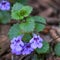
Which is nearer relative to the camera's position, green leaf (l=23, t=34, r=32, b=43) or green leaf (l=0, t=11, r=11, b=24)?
green leaf (l=23, t=34, r=32, b=43)

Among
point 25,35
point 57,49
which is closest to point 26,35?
point 25,35

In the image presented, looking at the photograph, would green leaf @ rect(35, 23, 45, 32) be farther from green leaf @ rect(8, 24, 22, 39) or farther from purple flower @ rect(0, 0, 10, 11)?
purple flower @ rect(0, 0, 10, 11)

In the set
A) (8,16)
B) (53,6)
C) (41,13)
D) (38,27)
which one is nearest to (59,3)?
(53,6)

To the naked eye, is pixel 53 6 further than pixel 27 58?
Yes

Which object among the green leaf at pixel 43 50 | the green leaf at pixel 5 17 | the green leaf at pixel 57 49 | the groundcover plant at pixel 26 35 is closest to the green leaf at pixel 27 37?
the groundcover plant at pixel 26 35

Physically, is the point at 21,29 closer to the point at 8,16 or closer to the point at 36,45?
the point at 36,45

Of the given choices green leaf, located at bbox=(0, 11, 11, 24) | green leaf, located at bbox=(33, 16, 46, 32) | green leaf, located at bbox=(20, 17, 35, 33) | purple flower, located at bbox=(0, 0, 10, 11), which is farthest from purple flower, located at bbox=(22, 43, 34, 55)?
green leaf, located at bbox=(0, 11, 11, 24)

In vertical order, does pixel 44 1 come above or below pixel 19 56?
below

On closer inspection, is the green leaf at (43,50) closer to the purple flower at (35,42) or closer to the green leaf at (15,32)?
the purple flower at (35,42)
